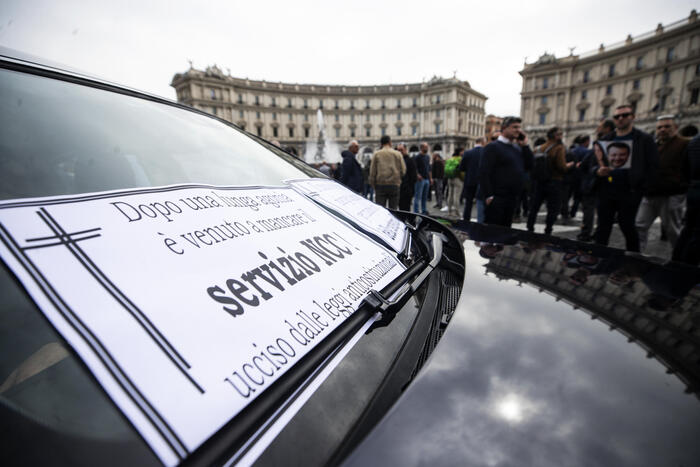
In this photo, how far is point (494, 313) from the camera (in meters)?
0.73

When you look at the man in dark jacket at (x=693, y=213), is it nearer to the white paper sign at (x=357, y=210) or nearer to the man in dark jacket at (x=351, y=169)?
the white paper sign at (x=357, y=210)

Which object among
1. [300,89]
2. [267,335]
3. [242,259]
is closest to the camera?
[267,335]

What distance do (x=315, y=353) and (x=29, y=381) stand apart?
0.34m

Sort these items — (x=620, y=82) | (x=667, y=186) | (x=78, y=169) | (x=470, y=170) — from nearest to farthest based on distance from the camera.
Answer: (x=78, y=169) → (x=667, y=186) → (x=470, y=170) → (x=620, y=82)

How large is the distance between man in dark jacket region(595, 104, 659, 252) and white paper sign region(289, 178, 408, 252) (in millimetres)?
3028

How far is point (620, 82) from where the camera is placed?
35.8 metres

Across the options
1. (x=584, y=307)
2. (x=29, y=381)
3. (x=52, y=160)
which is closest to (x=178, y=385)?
(x=29, y=381)

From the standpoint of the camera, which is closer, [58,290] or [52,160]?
[58,290]

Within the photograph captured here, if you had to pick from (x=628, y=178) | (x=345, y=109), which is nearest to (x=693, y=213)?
(x=628, y=178)

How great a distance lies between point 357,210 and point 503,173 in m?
2.64

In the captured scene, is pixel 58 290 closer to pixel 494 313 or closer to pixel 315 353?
pixel 315 353

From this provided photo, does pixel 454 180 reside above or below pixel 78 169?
below

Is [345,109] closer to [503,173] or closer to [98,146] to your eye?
[503,173]

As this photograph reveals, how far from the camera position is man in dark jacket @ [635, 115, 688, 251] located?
124 inches
